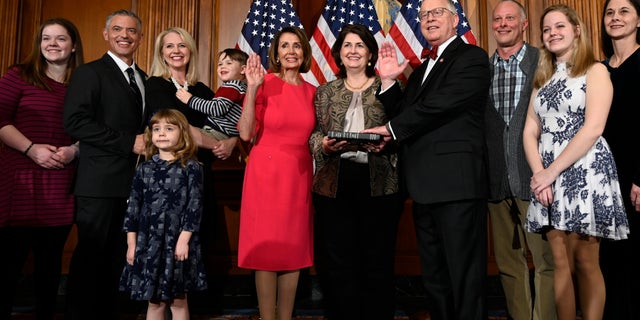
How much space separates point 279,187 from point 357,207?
44 centimetres

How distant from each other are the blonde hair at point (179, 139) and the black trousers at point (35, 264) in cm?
80

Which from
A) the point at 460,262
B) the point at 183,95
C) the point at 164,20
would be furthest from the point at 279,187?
the point at 164,20

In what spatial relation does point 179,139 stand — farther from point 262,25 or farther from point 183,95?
point 262,25

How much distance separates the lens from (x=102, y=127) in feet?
8.85

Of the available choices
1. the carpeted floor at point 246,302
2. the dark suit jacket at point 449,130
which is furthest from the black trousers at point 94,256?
the dark suit jacket at point 449,130

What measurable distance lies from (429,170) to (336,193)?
0.53 m

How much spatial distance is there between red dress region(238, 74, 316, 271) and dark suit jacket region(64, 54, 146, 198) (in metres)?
0.69

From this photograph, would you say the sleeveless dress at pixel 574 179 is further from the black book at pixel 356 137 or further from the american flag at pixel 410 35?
the american flag at pixel 410 35

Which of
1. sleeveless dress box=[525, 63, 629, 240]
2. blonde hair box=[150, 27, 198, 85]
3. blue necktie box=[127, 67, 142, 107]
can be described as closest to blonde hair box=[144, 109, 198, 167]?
blue necktie box=[127, 67, 142, 107]

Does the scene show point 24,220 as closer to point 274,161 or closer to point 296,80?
point 274,161

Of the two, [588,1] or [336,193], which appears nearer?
[336,193]

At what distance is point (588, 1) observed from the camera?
422cm

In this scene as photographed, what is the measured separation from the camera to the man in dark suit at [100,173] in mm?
2678

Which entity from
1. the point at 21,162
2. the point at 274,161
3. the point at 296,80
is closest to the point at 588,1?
the point at 296,80
